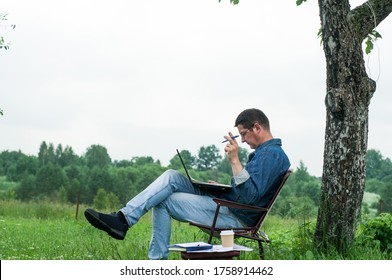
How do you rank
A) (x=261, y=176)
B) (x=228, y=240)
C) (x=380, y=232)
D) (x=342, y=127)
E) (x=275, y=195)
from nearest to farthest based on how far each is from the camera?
(x=228, y=240), (x=261, y=176), (x=275, y=195), (x=342, y=127), (x=380, y=232)

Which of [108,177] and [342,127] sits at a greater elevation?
[108,177]

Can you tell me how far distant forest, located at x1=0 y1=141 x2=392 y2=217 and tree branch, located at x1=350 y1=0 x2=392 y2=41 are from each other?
36.0 feet

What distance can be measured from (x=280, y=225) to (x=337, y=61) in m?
6.81

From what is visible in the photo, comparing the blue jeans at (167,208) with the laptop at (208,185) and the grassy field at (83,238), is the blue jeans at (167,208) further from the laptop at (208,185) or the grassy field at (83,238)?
the grassy field at (83,238)

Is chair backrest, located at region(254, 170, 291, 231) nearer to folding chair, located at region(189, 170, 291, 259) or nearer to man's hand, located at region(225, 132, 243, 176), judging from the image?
folding chair, located at region(189, 170, 291, 259)

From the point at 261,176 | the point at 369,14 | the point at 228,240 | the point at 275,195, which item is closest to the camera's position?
the point at 228,240

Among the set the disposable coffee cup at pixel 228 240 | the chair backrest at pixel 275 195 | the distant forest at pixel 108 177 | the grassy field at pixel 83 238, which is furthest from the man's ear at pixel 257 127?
the distant forest at pixel 108 177

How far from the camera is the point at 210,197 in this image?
585 centimetres

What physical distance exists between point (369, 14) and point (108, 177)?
1579cm

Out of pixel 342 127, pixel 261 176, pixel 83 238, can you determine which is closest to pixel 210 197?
pixel 261 176

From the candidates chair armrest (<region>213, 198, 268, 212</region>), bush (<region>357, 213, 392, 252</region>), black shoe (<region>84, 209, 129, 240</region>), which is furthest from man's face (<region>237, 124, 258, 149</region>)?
bush (<region>357, 213, 392, 252</region>)

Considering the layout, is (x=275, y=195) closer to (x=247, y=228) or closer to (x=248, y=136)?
(x=247, y=228)

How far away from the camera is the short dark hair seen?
18.9 ft

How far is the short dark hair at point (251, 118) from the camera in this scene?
5.75m
